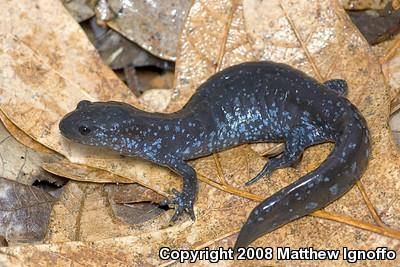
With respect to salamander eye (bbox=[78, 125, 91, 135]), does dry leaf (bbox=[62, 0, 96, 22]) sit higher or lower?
higher

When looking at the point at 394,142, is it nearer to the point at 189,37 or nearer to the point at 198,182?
the point at 198,182

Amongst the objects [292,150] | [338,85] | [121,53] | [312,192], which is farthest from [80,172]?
[338,85]

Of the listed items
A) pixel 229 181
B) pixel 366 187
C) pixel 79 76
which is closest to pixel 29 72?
pixel 79 76

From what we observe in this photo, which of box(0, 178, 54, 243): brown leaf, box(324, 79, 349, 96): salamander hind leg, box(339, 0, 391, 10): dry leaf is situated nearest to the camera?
box(0, 178, 54, 243): brown leaf

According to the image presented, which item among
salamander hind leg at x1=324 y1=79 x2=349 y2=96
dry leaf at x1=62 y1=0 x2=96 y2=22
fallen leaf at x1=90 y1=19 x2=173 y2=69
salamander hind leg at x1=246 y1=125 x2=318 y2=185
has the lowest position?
salamander hind leg at x1=246 y1=125 x2=318 y2=185

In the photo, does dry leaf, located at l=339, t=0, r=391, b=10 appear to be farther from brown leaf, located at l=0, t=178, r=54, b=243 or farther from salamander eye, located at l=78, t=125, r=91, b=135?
brown leaf, located at l=0, t=178, r=54, b=243

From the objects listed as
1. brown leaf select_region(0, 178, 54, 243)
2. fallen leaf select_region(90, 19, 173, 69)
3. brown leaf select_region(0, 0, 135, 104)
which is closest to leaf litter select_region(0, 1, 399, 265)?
brown leaf select_region(0, 0, 135, 104)

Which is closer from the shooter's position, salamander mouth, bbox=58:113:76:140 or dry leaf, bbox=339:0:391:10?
salamander mouth, bbox=58:113:76:140
